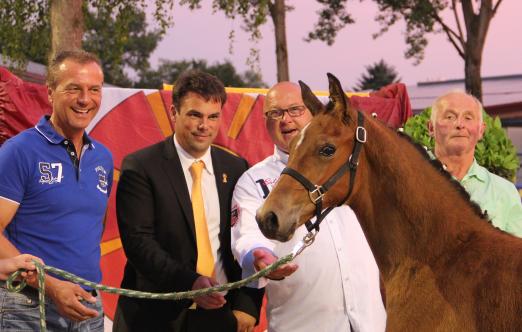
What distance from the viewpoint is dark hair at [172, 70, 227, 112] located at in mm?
3785

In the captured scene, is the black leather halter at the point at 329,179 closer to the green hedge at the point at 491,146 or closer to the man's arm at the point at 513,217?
the man's arm at the point at 513,217

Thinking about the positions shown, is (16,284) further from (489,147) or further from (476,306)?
(489,147)

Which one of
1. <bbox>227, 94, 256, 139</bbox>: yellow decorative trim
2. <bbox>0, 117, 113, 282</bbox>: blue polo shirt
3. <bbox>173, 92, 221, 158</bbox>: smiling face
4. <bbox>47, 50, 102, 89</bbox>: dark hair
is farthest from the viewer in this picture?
<bbox>227, 94, 256, 139</bbox>: yellow decorative trim

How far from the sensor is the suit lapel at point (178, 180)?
3.73 metres

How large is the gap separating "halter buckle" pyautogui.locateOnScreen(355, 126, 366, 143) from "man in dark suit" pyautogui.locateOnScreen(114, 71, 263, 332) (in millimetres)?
894

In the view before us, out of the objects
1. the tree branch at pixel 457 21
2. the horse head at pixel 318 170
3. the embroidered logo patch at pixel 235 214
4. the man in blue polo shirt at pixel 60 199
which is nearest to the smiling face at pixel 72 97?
the man in blue polo shirt at pixel 60 199

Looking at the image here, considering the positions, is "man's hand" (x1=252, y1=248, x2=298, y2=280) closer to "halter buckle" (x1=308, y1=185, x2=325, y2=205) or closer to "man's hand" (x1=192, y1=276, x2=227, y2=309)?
"man's hand" (x1=192, y1=276, x2=227, y2=309)

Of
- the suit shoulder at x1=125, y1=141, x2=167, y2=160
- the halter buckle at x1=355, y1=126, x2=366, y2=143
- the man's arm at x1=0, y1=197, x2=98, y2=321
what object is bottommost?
the man's arm at x1=0, y1=197, x2=98, y2=321

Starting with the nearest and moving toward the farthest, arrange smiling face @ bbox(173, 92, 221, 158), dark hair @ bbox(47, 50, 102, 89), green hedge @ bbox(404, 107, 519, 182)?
dark hair @ bbox(47, 50, 102, 89), smiling face @ bbox(173, 92, 221, 158), green hedge @ bbox(404, 107, 519, 182)

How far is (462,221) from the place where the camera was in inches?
131

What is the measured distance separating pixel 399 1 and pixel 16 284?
808 inches

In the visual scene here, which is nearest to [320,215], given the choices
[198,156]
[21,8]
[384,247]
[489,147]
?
[384,247]

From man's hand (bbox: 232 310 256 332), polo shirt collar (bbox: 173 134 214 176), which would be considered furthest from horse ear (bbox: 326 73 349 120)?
man's hand (bbox: 232 310 256 332)

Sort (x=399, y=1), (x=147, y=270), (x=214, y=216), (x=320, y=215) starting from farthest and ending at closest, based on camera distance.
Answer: (x=399, y=1) → (x=214, y=216) → (x=147, y=270) → (x=320, y=215)
